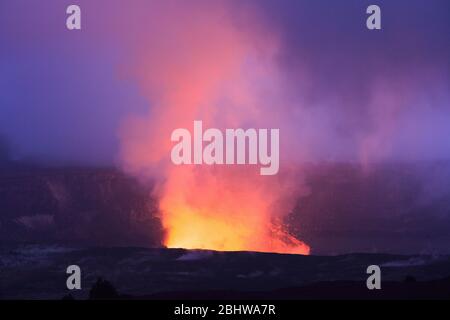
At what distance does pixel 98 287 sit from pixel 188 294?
14.8 ft

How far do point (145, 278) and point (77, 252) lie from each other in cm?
422

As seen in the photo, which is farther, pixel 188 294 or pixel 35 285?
pixel 35 285

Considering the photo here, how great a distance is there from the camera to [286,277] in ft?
140

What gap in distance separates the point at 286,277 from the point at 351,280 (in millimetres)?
3620

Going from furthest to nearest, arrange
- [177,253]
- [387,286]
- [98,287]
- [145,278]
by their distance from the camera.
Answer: [177,253], [145,278], [387,286], [98,287]
